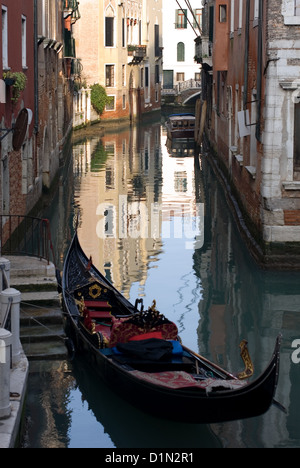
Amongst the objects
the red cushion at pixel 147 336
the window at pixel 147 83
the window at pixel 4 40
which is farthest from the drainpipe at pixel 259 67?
the window at pixel 147 83

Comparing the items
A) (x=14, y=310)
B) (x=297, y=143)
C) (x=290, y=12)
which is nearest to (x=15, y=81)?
(x=290, y=12)

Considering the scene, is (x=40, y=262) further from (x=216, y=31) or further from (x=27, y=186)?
(x=216, y=31)

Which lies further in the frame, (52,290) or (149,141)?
(149,141)

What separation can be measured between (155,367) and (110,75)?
36.9m

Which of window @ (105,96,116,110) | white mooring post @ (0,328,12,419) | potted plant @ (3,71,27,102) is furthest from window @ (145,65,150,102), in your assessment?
white mooring post @ (0,328,12,419)

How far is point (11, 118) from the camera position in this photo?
12695 mm

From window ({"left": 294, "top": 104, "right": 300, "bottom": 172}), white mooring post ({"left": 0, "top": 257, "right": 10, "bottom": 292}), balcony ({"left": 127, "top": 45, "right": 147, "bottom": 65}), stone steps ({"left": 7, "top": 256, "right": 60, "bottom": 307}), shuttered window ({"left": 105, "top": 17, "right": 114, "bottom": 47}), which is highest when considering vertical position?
shuttered window ({"left": 105, "top": 17, "right": 114, "bottom": 47})

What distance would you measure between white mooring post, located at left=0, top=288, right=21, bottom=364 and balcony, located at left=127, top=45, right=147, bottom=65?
3849cm

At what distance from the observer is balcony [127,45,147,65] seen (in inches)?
1775

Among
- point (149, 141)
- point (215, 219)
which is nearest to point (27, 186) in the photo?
point (215, 219)

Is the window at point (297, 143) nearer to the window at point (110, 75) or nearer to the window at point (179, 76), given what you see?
the window at point (110, 75)

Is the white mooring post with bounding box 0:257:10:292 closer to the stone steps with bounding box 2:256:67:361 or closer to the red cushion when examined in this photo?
the stone steps with bounding box 2:256:67:361

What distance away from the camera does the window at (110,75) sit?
Answer: 43.2 metres
